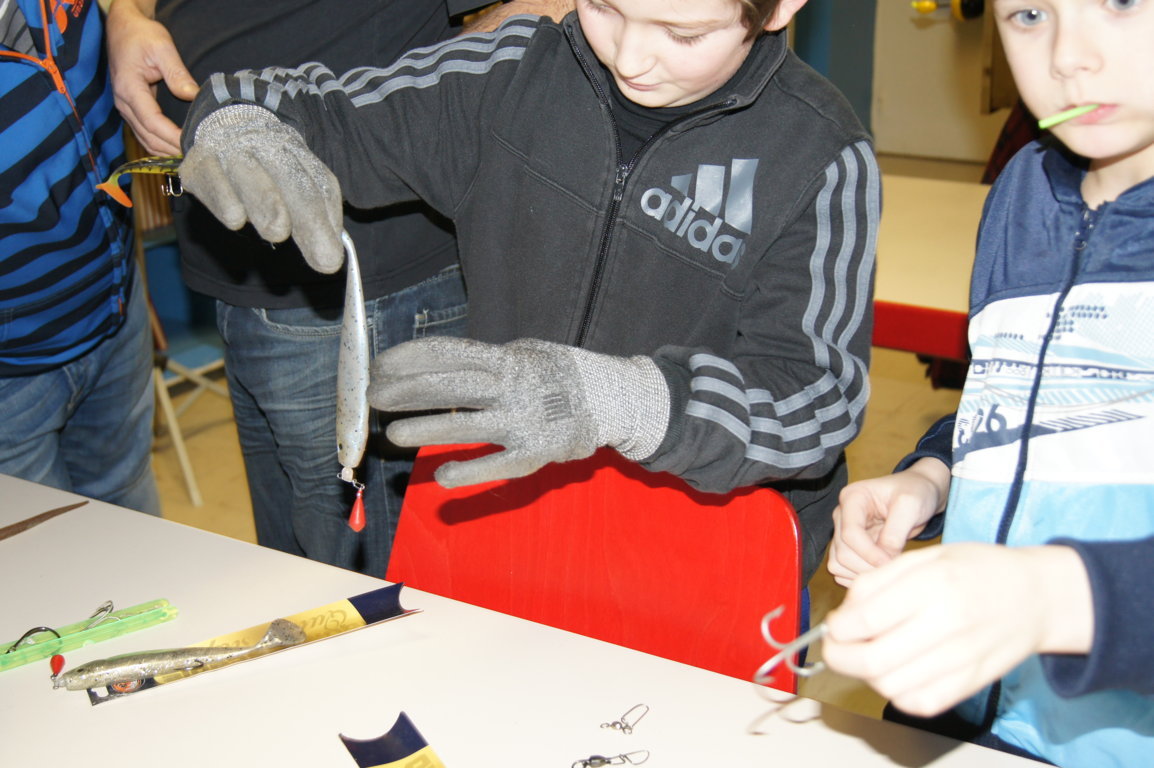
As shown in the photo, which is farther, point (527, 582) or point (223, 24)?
point (223, 24)

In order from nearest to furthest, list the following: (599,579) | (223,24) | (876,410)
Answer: (599,579) < (223,24) < (876,410)

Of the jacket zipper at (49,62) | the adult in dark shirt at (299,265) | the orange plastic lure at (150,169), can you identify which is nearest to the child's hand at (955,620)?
the orange plastic lure at (150,169)

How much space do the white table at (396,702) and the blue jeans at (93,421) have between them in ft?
1.35

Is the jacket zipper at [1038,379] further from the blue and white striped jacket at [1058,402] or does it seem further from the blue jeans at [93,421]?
the blue jeans at [93,421]

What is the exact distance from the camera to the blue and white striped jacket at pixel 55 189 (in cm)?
125

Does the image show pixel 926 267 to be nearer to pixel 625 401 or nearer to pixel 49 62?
pixel 625 401

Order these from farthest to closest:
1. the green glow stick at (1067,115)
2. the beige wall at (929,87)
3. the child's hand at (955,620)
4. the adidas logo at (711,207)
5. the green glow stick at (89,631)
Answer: the beige wall at (929,87)
the adidas logo at (711,207)
the green glow stick at (89,631)
the green glow stick at (1067,115)
the child's hand at (955,620)

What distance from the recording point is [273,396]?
1.40 m

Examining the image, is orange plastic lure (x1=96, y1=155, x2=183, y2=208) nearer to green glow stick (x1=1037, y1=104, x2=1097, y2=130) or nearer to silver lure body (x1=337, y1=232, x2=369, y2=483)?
silver lure body (x1=337, y1=232, x2=369, y2=483)

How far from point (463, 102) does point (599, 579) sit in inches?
21.0

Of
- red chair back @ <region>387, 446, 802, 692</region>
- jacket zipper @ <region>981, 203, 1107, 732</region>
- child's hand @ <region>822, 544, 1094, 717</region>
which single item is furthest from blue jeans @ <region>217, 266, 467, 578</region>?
child's hand @ <region>822, 544, 1094, 717</region>

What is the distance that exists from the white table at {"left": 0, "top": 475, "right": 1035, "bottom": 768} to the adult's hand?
0.59 metres

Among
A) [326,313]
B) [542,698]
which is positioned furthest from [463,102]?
[542,698]

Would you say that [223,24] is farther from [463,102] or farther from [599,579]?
[599,579]
